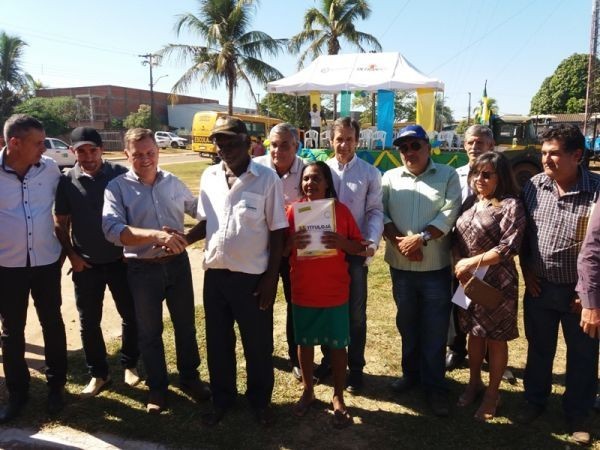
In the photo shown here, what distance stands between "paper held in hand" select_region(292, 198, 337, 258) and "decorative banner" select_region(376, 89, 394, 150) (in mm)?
10073

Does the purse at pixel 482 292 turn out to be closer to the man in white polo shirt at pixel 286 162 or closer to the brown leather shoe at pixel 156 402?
the man in white polo shirt at pixel 286 162

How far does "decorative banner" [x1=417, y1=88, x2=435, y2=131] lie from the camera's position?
40.3ft

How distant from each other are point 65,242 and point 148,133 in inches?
39.2

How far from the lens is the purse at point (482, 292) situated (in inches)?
112

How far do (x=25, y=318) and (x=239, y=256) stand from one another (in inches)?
65.3

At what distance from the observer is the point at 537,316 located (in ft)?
9.55

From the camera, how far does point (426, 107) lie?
12477 millimetres

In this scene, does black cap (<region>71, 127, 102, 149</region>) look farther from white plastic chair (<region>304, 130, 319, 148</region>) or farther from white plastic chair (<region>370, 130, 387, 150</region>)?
white plastic chair (<region>304, 130, 319, 148</region>)

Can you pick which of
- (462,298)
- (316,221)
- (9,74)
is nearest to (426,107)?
(462,298)

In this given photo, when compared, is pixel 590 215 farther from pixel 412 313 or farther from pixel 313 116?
pixel 313 116

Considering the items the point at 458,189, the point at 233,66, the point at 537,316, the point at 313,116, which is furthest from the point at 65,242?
the point at 233,66

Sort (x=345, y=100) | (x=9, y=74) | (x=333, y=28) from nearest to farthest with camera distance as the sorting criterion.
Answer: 1. (x=345, y=100)
2. (x=333, y=28)
3. (x=9, y=74)

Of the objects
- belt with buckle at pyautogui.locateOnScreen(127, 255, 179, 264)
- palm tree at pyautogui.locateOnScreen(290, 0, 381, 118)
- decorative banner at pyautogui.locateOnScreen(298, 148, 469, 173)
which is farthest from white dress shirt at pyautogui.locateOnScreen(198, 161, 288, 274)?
palm tree at pyautogui.locateOnScreen(290, 0, 381, 118)

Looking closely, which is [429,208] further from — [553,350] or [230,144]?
[230,144]
